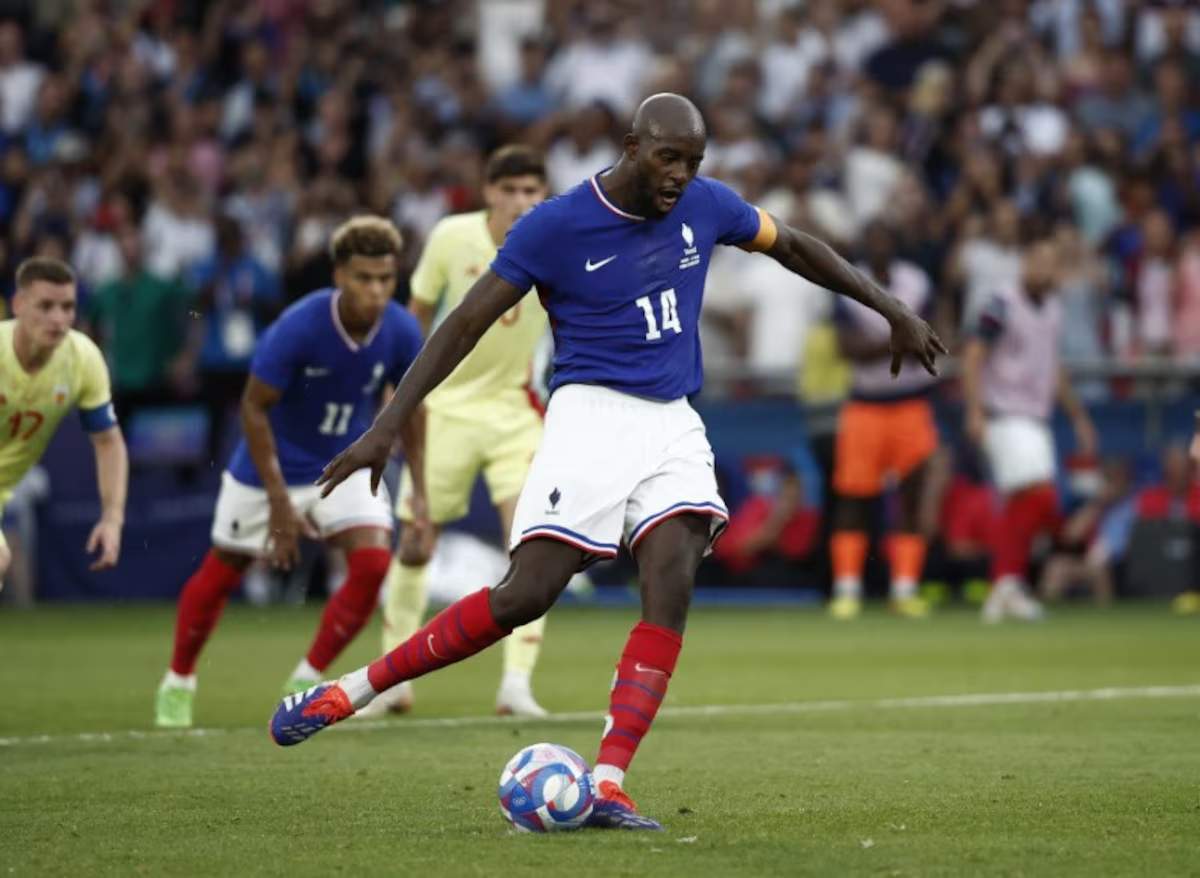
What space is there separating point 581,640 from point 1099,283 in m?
6.90

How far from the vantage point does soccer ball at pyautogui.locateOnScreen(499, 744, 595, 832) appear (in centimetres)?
723

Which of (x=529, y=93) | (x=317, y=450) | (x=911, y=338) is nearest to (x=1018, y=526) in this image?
(x=529, y=93)

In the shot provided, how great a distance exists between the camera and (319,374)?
11219 mm

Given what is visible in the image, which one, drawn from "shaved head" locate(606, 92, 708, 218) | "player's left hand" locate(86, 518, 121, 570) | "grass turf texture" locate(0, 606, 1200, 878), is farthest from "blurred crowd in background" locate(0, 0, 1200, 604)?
"shaved head" locate(606, 92, 708, 218)

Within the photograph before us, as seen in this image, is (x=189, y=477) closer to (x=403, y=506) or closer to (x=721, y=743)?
(x=403, y=506)

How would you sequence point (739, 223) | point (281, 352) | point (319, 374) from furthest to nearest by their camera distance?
1. point (319, 374)
2. point (281, 352)
3. point (739, 223)

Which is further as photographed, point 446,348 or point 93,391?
point 93,391

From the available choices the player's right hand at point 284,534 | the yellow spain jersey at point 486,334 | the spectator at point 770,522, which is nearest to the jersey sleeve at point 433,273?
the yellow spain jersey at point 486,334

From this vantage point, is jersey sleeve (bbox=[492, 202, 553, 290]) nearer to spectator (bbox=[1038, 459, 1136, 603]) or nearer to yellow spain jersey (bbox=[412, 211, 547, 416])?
yellow spain jersey (bbox=[412, 211, 547, 416])

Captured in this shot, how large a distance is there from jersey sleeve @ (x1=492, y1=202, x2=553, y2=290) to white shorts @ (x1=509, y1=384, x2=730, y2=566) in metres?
0.43

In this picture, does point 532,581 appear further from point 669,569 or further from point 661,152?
point 661,152

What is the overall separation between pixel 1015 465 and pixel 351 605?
9034mm

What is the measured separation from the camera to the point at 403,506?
39.6 ft

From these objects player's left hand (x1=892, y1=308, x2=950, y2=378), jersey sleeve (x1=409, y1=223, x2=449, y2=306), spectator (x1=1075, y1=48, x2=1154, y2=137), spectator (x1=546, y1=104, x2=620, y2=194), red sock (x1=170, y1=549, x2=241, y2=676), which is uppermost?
spectator (x1=1075, y1=48, x2=1154, y2=137)
